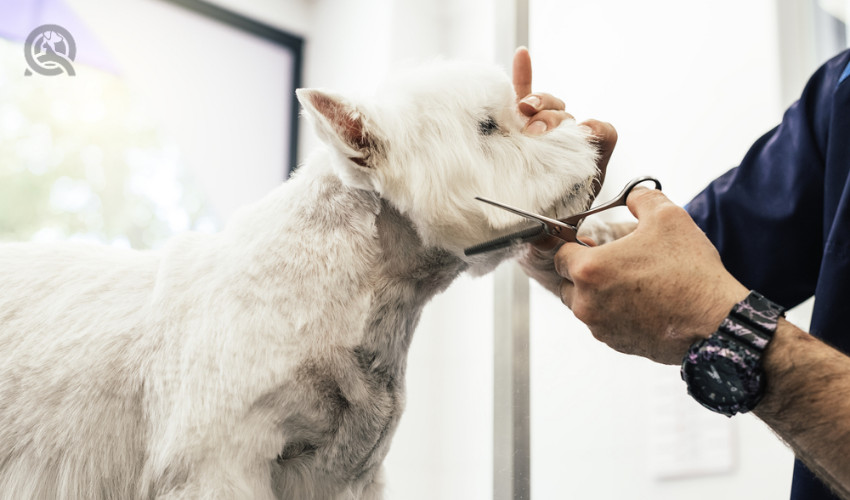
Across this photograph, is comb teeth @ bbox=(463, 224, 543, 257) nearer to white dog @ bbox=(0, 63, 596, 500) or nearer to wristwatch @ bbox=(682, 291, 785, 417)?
white dog @ bbox=(0, 63, 596, 500)

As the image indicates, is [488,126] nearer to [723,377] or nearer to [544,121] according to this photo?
[544,121]

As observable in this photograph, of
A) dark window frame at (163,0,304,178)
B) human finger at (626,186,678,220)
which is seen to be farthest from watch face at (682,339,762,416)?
dark window frame at (163,0,304,178)

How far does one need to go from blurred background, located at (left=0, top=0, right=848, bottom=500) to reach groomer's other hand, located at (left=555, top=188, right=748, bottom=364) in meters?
0.36

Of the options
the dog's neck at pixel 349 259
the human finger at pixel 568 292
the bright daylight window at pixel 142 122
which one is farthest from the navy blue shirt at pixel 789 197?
the bright daylight window at pixel 142 122

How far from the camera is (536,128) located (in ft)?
2.43

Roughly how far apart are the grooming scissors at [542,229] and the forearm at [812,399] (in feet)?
0.71

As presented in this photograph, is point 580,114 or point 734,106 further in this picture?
point 580,114

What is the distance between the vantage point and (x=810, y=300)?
1.02 meters

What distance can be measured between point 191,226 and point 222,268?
1384 mm

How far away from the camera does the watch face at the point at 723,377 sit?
537mm

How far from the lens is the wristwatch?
1.76 ft

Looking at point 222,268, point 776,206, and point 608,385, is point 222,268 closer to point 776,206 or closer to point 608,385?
point 608,385

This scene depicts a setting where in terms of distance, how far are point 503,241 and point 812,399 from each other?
0.33 m

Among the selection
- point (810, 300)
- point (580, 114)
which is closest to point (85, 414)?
point (580, 114)
